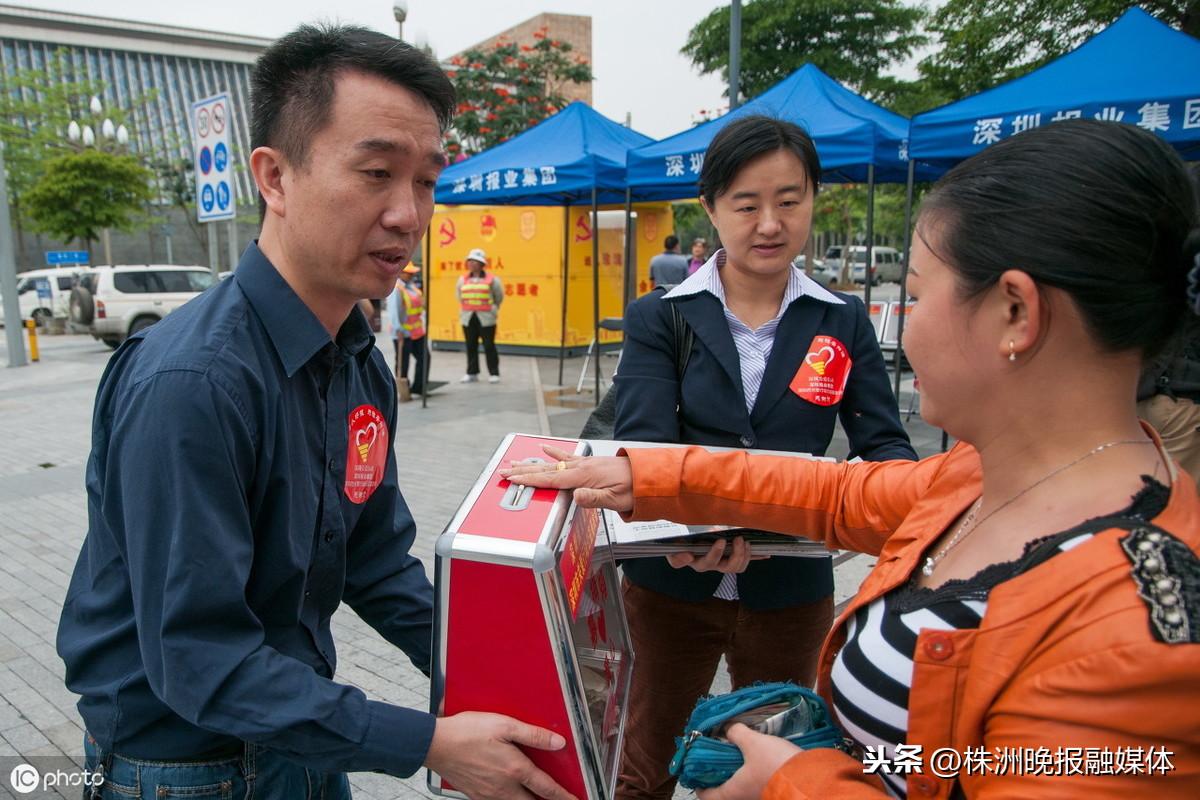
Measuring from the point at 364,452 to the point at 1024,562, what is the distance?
1.05 meters

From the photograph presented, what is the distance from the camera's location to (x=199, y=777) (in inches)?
46.5

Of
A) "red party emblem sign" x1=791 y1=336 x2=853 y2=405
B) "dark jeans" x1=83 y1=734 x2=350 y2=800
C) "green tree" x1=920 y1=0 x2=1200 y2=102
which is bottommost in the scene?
"dark jeans" x1=83 y1=734 x2=350 y2=800

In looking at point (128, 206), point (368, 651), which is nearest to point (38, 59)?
point (128, 206)

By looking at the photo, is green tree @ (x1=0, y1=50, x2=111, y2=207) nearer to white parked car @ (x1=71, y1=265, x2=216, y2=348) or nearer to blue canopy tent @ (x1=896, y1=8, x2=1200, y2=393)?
white parked car @ (x1=71, y1=265, x2=216, y2=348)

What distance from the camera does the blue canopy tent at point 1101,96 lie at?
4.30 metres

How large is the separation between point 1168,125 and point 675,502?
14.3 feet

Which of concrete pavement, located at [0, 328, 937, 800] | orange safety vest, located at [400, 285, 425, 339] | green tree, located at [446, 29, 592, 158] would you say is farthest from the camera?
green tree, located at [446, 29, 592, 158]

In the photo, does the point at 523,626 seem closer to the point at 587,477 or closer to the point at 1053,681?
the point at 587,477

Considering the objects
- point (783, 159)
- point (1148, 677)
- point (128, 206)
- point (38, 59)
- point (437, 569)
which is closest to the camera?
point (1148, 677)

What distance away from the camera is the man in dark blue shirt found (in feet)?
3.38

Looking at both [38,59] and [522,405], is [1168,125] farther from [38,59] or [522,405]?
[38,59]

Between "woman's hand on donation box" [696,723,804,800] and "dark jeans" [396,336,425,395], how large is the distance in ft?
27.7

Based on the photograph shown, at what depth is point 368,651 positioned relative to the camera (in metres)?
3.53

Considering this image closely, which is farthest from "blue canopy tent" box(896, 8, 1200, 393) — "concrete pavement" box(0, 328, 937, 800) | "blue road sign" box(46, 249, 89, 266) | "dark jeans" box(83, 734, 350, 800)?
"blue road sign" box(46, 249, 89, 266)
